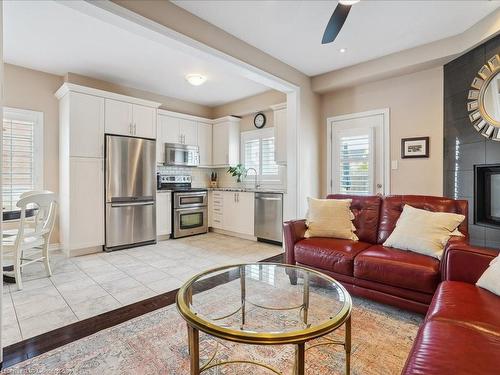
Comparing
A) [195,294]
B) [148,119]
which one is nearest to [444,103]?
[195,294]

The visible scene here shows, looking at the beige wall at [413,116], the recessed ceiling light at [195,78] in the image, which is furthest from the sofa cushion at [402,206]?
the recessed ceiling light at [195,78]

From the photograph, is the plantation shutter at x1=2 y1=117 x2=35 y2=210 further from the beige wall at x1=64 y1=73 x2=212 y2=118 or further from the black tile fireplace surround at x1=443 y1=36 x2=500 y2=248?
the black tile fireplace surround at x1=443 y1=36 x2=500 y2=248

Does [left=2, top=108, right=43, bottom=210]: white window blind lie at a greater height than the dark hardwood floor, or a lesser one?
greater

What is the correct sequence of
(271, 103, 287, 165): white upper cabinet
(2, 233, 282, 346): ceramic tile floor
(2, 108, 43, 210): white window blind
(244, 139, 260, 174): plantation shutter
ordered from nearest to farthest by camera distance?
(2, 233, 282, 346): ceramic tile floor → (2, 108, 43, 210): white window blind → (271, 103, 287, 165): white upper cabinet → (244, 139, 260, 174): plantation shutter

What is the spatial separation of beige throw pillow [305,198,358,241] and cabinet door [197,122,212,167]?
345cm

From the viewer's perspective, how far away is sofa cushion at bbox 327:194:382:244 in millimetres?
2865

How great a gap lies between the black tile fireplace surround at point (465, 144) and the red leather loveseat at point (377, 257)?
852 mm

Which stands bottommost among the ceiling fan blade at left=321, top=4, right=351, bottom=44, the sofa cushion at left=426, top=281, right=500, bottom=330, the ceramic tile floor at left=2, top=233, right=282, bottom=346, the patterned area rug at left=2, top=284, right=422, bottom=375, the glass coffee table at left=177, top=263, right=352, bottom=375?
the patterned area rug at left=2, top=284, right=422, bottom=375

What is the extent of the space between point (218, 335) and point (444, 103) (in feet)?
12.6

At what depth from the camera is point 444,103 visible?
3.45 m

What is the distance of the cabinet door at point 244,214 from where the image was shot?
4.99 m

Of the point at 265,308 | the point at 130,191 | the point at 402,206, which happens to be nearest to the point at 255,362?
the point at 265,308

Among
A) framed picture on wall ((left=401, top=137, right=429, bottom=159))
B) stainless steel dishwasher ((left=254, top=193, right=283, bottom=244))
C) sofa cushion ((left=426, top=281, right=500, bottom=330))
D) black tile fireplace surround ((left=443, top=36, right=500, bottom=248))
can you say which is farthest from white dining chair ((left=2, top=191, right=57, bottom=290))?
black tile fireplace surround ((left=443, top=36, right=500, bottom=248))

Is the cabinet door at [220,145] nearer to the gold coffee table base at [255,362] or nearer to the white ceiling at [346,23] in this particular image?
the white ceiling at [346,23]
